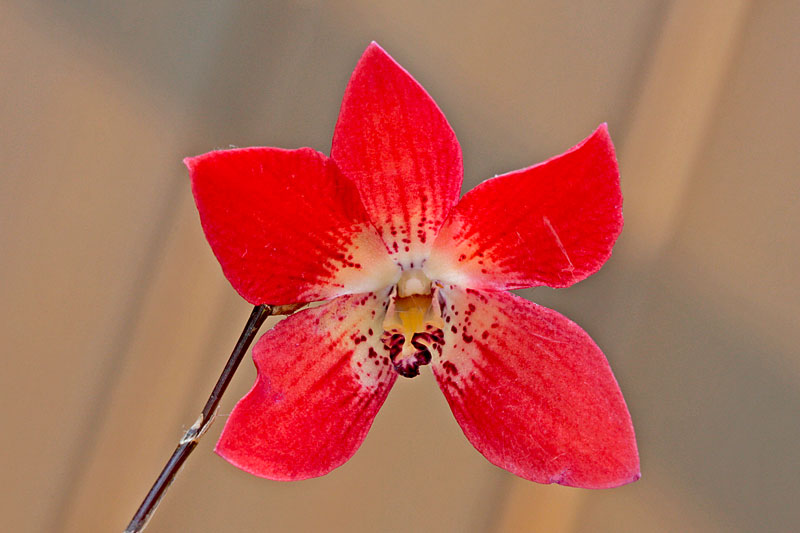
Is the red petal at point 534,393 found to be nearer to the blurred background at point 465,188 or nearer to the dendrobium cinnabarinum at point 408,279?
the dendrobium cinnabarinum at point 408,279

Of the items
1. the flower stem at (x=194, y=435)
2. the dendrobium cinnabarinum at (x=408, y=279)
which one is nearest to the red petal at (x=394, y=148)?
the dendrobium cinnabarinum at (x=408, y=279)

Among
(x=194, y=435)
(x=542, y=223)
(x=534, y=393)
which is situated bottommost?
(x=194, y=435)

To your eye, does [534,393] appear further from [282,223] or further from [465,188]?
[465,188]

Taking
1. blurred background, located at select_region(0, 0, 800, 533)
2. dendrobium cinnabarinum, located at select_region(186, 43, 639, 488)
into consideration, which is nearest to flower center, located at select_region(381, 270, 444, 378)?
dendrobium cinnabarinum, located at select_region(186, 43, 639, 488)

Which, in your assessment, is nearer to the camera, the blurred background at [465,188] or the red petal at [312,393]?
the red petal at [312,393]

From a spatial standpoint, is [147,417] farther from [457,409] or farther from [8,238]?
[457,409]

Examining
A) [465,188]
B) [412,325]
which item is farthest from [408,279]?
[465,188]
